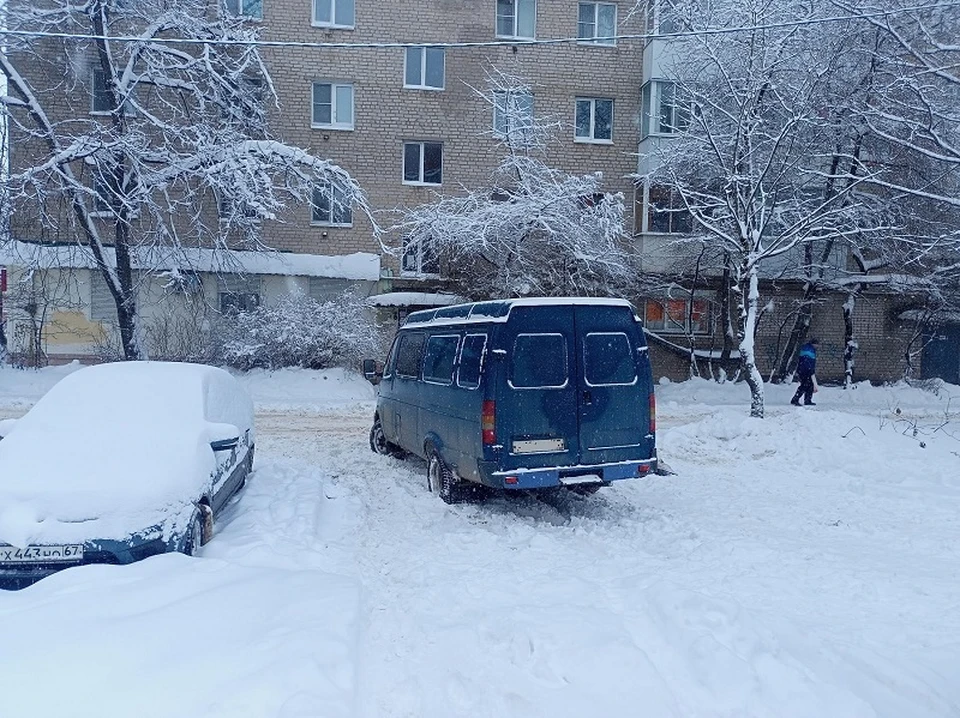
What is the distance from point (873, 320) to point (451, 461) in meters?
22.9

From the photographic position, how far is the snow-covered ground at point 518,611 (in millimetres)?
4207

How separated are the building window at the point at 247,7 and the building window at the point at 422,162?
610 centimetres

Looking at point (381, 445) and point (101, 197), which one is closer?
point (381, 445)

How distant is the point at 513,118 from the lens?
79.6ft

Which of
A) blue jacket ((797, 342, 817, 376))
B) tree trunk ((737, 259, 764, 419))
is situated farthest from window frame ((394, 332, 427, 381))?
blue jacket ((797, 342, 817, 376))

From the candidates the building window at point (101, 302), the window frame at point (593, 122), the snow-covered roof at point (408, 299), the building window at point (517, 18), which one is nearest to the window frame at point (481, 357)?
the snow-covered roof at point (408, 299)

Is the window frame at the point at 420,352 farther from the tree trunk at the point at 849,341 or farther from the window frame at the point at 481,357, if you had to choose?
the tree trunk at the point at 849,341

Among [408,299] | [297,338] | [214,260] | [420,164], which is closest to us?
[297,338]

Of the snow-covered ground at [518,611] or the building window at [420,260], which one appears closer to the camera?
the snow-covered ground at [518,611]

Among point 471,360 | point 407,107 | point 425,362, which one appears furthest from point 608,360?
point 407,107

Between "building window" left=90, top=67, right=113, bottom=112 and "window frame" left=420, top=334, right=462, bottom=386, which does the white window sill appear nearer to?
"building window" left=90, top=67, right=113, bottom=112

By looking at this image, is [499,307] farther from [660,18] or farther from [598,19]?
[598,19]

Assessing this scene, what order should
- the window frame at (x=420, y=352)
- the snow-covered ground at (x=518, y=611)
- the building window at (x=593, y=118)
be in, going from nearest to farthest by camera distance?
the snow-covered ground at (x=518, y=611) < the window frame at (x=420, y=352) < the building window at (x=593, y=118)

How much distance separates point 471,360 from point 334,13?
21299mm
